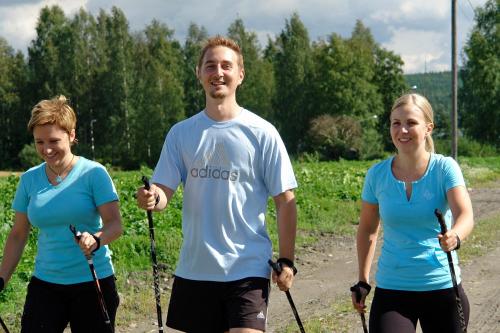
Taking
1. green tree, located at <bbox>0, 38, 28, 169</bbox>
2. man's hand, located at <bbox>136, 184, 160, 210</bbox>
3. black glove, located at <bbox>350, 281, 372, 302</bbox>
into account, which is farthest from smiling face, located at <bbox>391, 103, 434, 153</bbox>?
green tree, located at <bbox>0, 38, 28, 169</bbox>

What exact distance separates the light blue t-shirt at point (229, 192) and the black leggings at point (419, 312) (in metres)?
0.65

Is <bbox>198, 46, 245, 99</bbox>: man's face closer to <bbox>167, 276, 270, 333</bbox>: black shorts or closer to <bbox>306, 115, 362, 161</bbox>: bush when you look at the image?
<bbox>167, 276, 270, 333</bbox>: black shorts

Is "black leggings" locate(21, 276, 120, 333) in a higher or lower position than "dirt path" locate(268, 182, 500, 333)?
higher

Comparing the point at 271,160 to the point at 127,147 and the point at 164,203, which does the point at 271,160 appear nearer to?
the point at 164,203

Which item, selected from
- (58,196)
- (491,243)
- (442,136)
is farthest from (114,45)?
(58,196)

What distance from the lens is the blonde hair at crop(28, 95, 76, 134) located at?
4.13 m

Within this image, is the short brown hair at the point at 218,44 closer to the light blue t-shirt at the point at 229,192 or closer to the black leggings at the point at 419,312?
the light blue t-shirt at the point at 229,192

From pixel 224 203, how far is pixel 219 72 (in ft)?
2.21

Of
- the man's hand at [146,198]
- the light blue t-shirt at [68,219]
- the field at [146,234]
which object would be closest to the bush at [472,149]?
the field at [146,234]

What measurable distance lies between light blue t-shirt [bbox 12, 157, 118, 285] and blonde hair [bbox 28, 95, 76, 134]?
0.27m

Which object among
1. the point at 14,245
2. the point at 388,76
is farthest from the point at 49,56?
the point at 14,245

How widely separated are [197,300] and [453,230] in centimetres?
131

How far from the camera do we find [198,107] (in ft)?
209

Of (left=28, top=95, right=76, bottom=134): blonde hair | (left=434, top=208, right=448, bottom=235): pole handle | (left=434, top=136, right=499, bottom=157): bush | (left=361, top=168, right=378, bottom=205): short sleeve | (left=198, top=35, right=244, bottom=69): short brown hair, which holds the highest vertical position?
(left=198, top=35, right=244, bottom=69): short brown hair
